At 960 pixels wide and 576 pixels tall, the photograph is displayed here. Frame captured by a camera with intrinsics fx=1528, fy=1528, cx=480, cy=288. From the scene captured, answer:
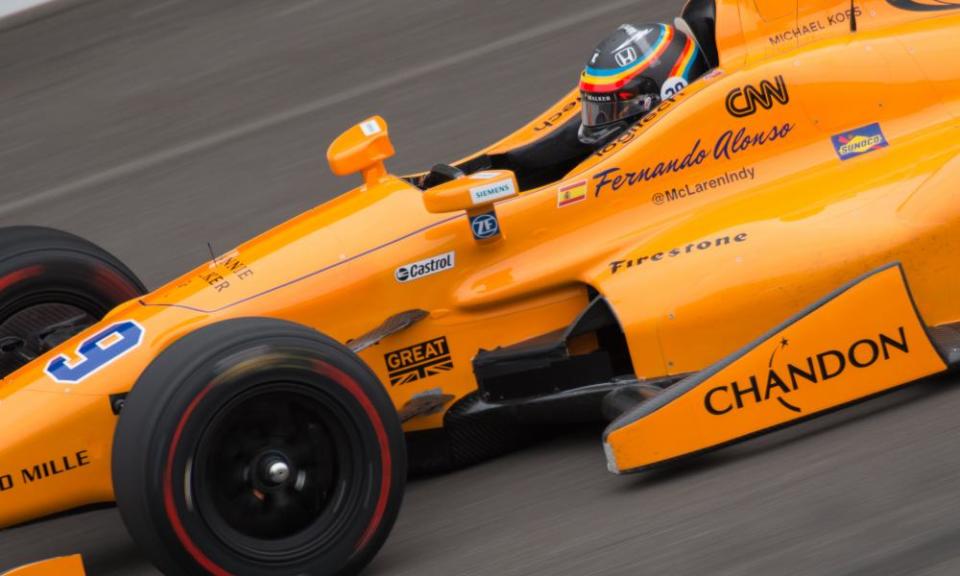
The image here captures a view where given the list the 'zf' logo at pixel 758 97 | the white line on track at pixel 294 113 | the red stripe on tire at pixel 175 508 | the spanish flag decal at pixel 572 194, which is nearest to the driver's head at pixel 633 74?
the 'zf' logo at pixel 758 97

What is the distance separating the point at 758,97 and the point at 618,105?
1.77ft

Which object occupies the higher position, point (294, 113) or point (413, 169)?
point (294, 113)

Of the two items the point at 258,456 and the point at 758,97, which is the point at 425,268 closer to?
the point at 258,456

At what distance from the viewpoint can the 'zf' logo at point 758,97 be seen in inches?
221

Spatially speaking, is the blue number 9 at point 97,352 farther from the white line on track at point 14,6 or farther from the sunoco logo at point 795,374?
the white line on track at point 14,6

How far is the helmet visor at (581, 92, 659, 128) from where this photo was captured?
229 inches

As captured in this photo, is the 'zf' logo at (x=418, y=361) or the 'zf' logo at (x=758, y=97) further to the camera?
the 'zf' logo at (x=758, y=97)

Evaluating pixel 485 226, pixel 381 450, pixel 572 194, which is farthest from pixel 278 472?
pixel 572 194

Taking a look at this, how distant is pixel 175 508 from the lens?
427cm

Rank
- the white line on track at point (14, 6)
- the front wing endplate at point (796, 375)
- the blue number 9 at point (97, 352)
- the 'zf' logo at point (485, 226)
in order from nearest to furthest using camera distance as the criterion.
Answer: the front wing endplate at point (796, 375) < the blue number 9 at point (97, 352) < the 'zf' logo at point (485, 226) < the white line on track at point (14, 6)

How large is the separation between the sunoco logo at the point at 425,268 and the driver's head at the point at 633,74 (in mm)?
907

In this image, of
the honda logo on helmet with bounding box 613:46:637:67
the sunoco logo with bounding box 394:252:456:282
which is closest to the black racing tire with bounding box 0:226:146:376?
the sunoco logo with bounding box 394:252:456:282

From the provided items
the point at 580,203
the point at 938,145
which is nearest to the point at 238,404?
the point at 580,203

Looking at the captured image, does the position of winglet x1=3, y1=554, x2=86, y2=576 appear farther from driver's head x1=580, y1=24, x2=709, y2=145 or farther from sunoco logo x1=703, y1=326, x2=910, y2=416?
driver's head x1=580, y1=24, x2=709, y2=145
